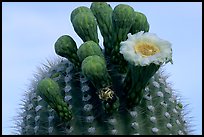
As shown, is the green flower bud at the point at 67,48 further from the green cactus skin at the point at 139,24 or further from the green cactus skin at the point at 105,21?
the green cactus skin at the point at 139,24

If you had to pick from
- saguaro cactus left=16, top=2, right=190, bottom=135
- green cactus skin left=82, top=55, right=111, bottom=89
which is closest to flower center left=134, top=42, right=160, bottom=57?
saguaro cactus left=16, top=2, right=190, bottom=135

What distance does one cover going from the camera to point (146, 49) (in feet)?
9.42

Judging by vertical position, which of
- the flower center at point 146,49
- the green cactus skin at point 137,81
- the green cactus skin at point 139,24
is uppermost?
the green cactus skin at point 139,24

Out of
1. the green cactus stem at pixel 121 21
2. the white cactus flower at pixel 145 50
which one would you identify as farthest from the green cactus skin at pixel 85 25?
the white cactus flower at pixel 145 50

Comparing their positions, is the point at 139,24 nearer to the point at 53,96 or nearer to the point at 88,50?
the point at 88,50

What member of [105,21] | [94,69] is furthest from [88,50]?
[105,21]

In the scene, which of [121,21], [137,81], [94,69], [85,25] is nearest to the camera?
[94,69]

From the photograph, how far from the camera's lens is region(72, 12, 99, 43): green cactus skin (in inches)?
125

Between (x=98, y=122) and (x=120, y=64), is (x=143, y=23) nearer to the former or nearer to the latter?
(x=120, y=64)

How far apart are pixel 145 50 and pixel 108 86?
0.28 metres

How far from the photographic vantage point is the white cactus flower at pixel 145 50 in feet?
9.12

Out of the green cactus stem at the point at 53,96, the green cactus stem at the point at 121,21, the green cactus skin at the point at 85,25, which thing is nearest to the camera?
the green cactus stem at the point at 53,96

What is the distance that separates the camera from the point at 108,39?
324 centimetres

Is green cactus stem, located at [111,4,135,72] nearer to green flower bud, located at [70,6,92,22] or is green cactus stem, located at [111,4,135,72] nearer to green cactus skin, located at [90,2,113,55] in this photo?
green cactus skin, located at [90,2,113,55]
